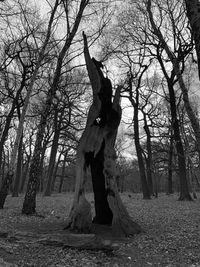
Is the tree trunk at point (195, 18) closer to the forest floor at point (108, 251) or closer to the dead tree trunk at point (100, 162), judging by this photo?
the dead tree trunk at point (100, 162)

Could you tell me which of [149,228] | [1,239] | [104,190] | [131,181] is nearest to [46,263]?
[1,239]

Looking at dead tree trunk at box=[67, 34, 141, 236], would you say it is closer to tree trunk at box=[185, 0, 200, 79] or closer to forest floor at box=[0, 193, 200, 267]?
forest floor at box=[0, 193, 200, 267]

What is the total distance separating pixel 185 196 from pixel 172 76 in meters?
8.01

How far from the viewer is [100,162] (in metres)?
7.98

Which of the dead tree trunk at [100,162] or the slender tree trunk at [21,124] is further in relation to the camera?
the slender tree trunk at [21,124]

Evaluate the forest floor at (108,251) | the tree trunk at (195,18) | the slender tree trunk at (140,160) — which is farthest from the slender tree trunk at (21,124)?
the slender tree trunk at (140,160)

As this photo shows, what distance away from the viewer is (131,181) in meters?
62.4

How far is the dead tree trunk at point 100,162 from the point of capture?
23.8 feet

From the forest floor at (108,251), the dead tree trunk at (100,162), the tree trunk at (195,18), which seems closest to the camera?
the forest floor at (108,251)

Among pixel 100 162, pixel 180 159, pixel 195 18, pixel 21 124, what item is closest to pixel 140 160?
pixel 180 159

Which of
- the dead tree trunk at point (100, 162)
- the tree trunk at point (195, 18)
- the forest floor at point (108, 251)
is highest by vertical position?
the tree trunk at point (195, 18)

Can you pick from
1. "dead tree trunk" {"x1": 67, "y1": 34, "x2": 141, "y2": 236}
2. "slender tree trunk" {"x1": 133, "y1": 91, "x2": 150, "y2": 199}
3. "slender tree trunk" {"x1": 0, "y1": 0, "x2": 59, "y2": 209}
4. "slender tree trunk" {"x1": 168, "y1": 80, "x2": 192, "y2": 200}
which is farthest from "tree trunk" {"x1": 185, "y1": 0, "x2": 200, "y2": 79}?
"slender tree trunk" {"x1": 133, "y1": 91, "x2": 150, "y2": 199}

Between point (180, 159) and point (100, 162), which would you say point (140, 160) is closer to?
point (180, 159)

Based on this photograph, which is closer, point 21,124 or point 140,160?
point 21,124
